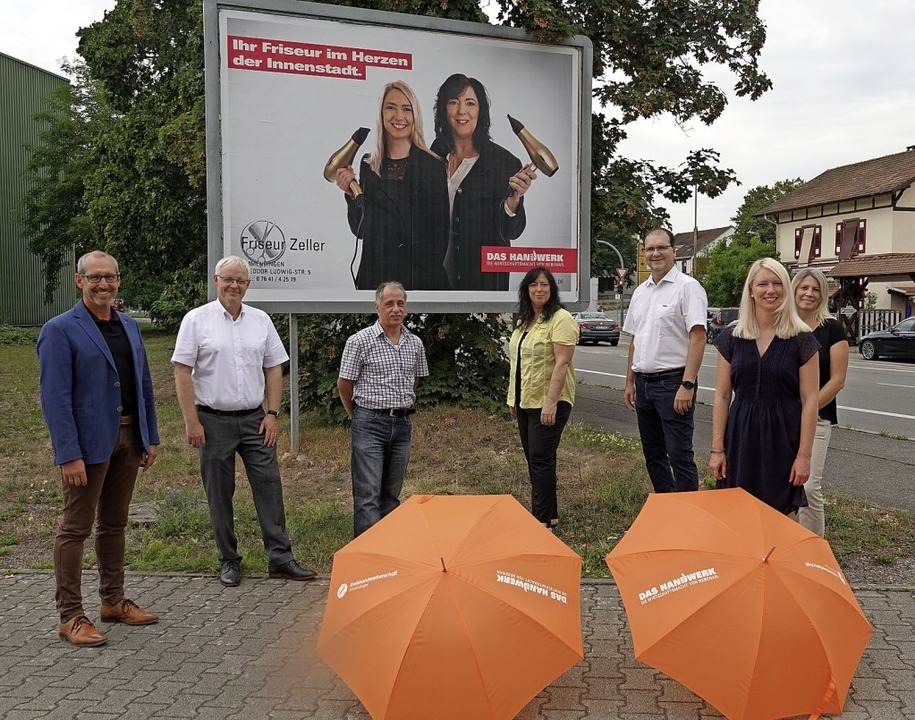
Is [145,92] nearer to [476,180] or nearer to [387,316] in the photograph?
[476,180]

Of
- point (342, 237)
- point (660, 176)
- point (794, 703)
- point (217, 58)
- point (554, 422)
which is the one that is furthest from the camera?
point (660, 176)

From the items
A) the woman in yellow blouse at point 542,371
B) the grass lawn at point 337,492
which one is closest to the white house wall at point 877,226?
the grass lawn at point 337,492

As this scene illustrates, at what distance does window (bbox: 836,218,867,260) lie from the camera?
42469 millimetres

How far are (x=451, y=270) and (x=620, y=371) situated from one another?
1303 centimetres

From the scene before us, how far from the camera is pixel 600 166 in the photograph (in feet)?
41.4

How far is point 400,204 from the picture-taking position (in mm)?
9297

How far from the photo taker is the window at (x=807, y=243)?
45.7m

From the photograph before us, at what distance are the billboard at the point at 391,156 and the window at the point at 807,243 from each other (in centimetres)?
4017

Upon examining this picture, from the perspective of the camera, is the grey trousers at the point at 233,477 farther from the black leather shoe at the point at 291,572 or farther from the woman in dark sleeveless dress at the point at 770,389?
the woman in dark sleeveless dress at the point at 770,389

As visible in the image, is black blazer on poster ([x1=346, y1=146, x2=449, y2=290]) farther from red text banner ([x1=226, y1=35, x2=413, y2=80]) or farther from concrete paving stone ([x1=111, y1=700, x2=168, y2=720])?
concrete paving stone ([x1=111, y1=700, x2=168, y2=720])

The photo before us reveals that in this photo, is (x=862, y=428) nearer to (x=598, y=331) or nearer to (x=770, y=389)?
(x=770, y=389)

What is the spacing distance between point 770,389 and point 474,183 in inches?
228

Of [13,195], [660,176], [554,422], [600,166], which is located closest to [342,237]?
[554,422]

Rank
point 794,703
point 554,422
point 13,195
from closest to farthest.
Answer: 1. point 794,703
2. point 554,422
3. point 13,195
